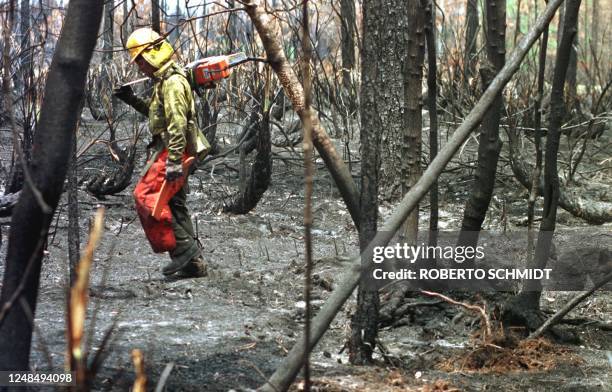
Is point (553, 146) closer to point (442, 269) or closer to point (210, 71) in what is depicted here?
point (442, 269)

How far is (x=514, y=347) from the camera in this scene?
4.20 metres

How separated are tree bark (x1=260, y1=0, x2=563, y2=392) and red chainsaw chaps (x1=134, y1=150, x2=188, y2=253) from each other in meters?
2.47

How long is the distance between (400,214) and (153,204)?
271 cm

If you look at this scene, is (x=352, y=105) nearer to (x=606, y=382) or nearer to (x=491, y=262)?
(x=491, y=262)

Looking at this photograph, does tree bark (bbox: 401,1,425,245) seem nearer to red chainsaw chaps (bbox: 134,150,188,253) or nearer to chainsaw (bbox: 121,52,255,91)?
chainsaw (bbox: 121,52,255,91)

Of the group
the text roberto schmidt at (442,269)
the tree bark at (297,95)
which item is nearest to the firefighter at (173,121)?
the text roberto schmidt at (442,269)

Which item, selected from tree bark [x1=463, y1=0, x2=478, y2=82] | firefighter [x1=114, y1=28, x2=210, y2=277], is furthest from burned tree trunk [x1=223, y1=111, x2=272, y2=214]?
tree bark [x1=463, y1=0, x2=478, y2=82]

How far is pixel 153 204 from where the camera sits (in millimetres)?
5340

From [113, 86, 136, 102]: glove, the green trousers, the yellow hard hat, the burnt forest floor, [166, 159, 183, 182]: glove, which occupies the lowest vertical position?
the burnt forest floor

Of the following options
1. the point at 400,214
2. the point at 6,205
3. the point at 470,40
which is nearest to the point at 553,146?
the point at 400,214

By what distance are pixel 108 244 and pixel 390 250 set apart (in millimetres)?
2635

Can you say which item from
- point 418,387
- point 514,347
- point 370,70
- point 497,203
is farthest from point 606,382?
point 497,203

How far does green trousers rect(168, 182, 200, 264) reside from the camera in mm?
5477

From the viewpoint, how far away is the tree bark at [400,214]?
2.68 m
